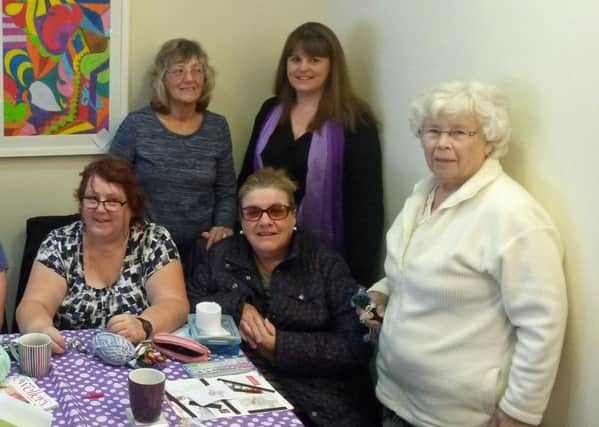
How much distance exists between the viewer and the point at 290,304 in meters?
2.40

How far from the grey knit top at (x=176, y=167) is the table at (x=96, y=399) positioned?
1.00 meters

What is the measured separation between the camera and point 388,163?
2.84m

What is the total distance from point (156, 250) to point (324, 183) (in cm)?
73

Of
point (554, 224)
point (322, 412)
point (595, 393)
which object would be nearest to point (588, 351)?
point (595, 393)

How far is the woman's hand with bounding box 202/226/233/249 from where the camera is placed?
2721mm

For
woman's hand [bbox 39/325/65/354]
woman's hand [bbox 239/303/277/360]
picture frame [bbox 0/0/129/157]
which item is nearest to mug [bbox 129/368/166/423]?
woman's hand [bbox 39/325/65/354]

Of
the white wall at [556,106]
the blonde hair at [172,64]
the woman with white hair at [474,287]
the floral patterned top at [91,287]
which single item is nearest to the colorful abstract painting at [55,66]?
the blonde hair at [172,64]

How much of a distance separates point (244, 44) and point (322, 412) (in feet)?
5.20

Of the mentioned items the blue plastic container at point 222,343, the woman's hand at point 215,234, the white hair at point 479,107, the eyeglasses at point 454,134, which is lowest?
the blue plastic container at point 222,343

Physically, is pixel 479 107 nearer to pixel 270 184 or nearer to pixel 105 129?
pixel 270 184

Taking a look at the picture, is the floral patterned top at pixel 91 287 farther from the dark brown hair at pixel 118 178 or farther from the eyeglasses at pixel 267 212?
the eyeglasses at pixel 267 212

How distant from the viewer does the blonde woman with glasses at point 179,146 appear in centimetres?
284

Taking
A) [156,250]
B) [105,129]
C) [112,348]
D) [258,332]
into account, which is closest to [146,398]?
[112,348]

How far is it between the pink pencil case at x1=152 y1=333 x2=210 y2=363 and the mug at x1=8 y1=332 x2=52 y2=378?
28cm
